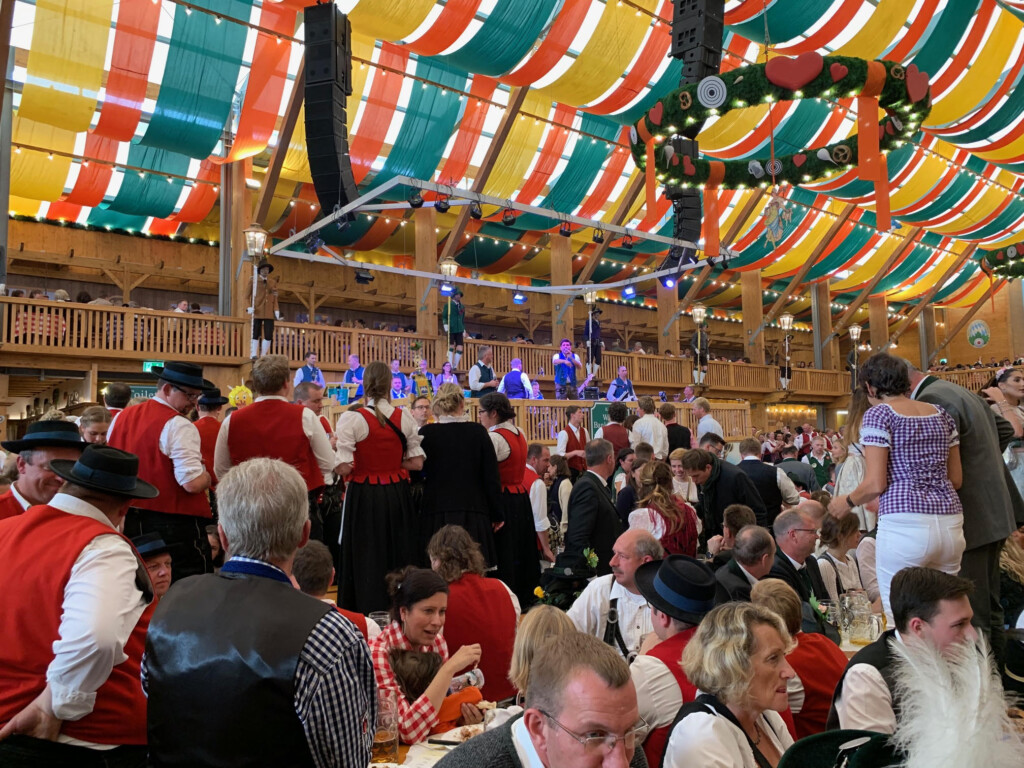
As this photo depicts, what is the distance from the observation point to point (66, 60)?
11180 millimetres

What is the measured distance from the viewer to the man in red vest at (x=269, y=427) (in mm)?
3877

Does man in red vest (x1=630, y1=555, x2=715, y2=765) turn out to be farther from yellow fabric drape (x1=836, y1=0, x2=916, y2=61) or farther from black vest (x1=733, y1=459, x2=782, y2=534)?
yellow fabric drape (x1=836, y1=0, x2=916, y2=61)

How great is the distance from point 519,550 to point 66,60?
993cm

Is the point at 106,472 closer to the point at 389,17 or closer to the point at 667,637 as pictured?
the point at 667,637

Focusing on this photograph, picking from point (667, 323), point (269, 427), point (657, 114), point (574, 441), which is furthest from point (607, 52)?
point (269, 427)

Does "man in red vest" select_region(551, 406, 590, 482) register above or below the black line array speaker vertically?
below

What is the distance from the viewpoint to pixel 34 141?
13.4m

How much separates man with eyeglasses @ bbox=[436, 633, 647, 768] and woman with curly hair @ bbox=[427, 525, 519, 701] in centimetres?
179

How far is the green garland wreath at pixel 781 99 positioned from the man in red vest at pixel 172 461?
225 inches

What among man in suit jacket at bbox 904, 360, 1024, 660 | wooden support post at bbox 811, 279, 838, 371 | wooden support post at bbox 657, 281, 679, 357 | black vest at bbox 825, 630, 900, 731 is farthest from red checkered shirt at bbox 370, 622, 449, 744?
wooden support post at bbox 811, 279, 838, 371

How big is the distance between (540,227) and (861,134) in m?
10.5

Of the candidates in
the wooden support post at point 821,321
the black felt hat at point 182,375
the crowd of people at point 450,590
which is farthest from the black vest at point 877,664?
the wooden support post at point 821,321

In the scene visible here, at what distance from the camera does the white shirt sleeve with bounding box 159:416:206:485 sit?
3.62 meters

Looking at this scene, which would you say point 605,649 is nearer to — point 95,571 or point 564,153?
point 95,571
